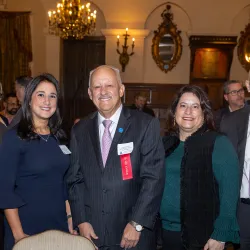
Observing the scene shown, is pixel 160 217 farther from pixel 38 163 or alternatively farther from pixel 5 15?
pixel 5 15

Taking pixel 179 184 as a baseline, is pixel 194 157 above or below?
above

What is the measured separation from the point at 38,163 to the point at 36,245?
52 cm

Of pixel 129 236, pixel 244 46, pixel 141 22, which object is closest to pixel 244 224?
pixel 129 236

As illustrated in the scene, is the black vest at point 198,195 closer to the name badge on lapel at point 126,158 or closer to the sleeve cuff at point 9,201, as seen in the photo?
the name badge on lapel at point 126,158

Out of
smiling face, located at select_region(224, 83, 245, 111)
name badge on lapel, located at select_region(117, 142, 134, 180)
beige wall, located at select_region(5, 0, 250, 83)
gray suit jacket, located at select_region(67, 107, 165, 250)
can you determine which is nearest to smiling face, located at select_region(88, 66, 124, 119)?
gray suit jacket, located at select_region(67, 107, 165, 250)

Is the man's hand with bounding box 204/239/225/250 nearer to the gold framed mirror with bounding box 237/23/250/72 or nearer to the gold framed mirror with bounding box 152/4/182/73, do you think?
the gold framed mirror with bounding box 152/4/182/73

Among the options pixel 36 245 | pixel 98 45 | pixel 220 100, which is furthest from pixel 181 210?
pixel 98 45

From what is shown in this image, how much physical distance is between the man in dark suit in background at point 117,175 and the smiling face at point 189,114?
0.63ft

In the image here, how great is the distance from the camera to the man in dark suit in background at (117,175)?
1991mm

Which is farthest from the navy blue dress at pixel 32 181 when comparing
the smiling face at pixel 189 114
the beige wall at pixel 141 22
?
the beige wall at pixel 141 22

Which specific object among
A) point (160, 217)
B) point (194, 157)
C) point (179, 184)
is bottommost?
point (160, 217)

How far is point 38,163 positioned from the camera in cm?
205

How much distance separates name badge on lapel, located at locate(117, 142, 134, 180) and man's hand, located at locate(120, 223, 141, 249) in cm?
29

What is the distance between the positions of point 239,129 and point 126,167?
84 centimetres
